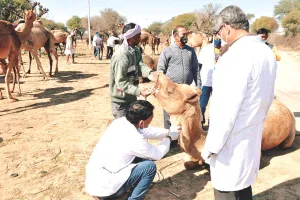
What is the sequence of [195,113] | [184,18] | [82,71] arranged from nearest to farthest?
[195,113], [82,71], [184,18]

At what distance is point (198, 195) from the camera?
3.31m

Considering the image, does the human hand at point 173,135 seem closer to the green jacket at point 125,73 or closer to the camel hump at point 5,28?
the green jacket at point 125,73

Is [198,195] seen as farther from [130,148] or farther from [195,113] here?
[130,148]

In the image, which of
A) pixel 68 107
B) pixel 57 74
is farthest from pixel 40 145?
pixel 57 74

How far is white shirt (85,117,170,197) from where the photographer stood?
2613 mm

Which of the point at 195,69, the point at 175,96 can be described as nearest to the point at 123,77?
the point at 175,96

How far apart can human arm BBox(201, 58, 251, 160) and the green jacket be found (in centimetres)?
163

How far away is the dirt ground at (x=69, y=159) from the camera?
133 inches

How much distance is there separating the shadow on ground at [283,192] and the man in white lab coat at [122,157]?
4.97 feet

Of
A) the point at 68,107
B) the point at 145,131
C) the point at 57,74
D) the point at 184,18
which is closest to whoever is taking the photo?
the point at 145,131

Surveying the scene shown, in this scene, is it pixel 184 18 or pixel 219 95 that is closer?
pixel 219 95

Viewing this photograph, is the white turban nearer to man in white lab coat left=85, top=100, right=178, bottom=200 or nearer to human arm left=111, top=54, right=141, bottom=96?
human arm left=111, top=54, right=141, bottom=96

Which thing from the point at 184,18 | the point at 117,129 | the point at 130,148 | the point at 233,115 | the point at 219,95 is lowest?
the point at 130,148

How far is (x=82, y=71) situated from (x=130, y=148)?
11.1m
